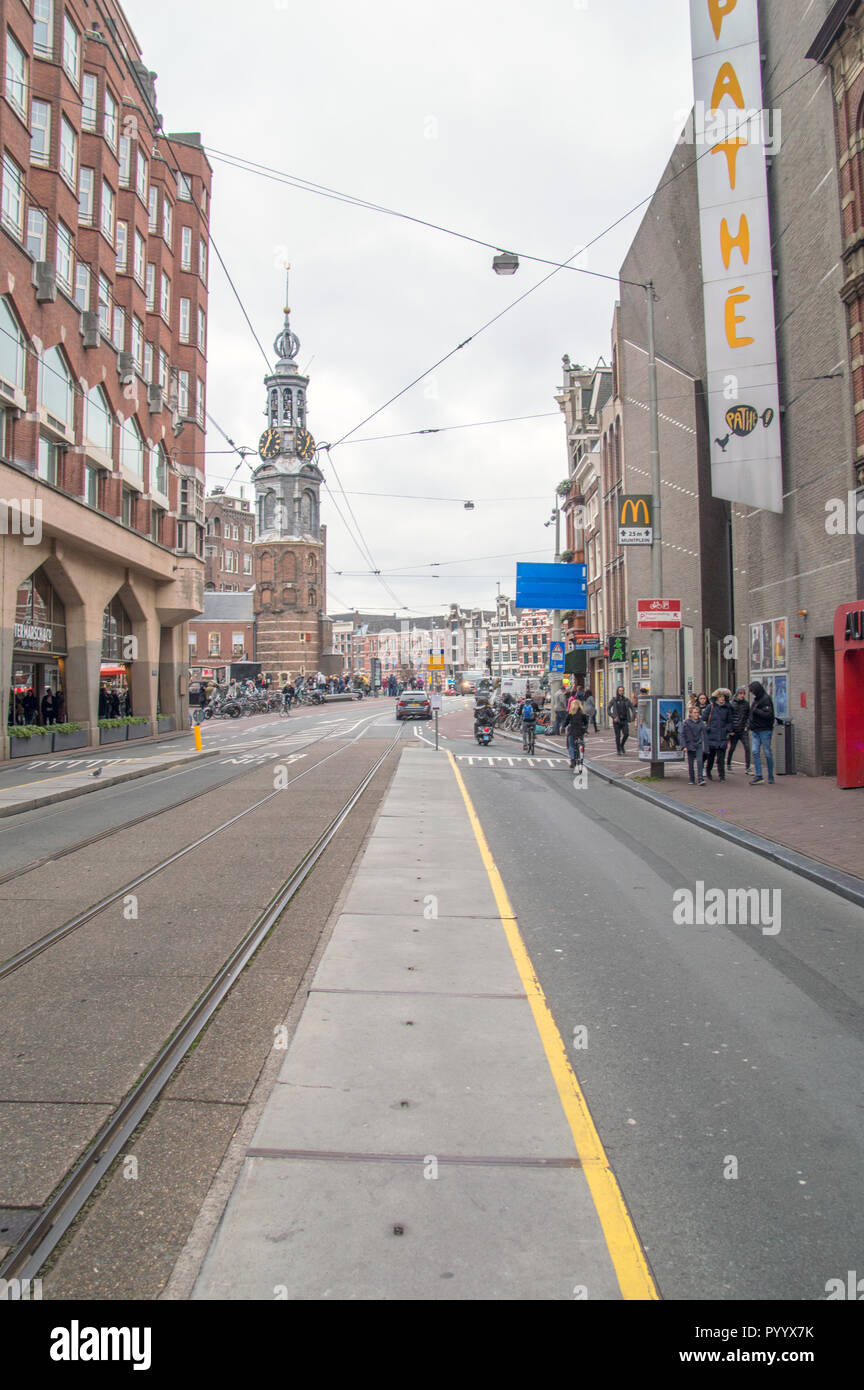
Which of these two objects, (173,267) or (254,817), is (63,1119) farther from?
(173,267)

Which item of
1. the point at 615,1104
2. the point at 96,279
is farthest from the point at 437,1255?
the point at 96,279

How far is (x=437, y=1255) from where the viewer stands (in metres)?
2.82

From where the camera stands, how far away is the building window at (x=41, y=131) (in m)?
24.8

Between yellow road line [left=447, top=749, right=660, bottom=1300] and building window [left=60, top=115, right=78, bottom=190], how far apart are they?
1118 inches

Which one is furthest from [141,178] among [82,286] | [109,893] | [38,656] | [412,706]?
[109,893]

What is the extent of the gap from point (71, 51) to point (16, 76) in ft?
16.1

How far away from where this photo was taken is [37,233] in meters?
24.2

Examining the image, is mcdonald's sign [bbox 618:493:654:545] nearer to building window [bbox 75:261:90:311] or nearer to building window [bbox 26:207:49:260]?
building window [bbox 26:207:49:260]

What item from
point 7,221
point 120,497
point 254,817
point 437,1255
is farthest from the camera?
point 120,497

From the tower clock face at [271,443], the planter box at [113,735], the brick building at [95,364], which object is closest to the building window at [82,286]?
the brick building at [95,364]

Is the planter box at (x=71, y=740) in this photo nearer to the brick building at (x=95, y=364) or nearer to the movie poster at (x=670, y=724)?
the brick building at (x=95, y=364)

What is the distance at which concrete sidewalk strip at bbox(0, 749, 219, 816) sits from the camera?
1447 cm

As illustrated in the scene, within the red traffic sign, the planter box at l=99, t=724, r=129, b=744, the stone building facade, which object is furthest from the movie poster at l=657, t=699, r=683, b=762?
the stone building facade

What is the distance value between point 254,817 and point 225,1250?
1032 cm
